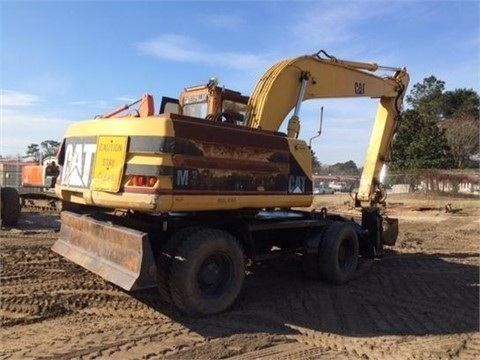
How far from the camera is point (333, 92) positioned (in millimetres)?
9203

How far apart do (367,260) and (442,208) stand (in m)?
16.4

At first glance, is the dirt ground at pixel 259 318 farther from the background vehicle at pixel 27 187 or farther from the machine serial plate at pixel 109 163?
the background vehicle at pixel 27 187

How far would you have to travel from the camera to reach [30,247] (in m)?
9.78

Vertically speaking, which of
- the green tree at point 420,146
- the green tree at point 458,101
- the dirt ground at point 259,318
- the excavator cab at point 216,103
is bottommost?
the dirt ground at point 259,318

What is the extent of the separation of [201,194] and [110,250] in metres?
1.24

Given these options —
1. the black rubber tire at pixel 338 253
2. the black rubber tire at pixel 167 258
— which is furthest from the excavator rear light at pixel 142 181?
the black rubber tire at pixel 338 253

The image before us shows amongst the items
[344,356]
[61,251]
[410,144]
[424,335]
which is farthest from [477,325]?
[410,144]

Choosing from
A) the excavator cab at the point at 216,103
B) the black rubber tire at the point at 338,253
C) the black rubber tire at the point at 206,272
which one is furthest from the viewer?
the black rubber tire at the point at 338,253

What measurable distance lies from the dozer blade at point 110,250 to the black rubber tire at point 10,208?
253 inches

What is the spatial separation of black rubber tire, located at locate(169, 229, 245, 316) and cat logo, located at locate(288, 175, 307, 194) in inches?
48.6

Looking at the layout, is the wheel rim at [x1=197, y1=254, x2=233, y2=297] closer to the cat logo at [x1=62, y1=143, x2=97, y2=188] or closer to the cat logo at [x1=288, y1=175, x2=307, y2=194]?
the cat logo at [x1=288, y1=175, x2=307, y2=194]

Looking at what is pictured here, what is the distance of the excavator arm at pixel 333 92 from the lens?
7778mm

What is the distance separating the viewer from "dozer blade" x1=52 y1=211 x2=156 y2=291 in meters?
5.49

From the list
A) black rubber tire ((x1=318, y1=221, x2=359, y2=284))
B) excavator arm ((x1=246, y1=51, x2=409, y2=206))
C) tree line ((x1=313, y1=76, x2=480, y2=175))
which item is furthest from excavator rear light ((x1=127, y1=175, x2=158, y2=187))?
tree line ((x1=313, y1=76, x2=480, y2=175))
